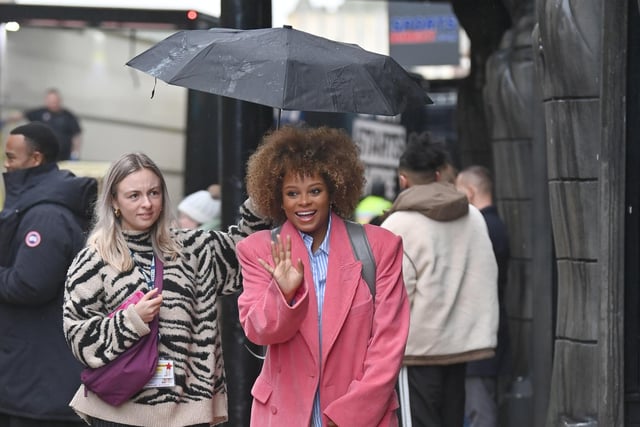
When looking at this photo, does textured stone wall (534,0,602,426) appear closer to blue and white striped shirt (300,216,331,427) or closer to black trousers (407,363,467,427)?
black trousers (407,363,467,427)

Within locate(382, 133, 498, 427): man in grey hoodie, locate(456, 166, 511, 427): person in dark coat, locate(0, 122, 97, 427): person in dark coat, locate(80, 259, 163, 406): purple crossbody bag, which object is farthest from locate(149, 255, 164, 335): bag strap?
locate(456, 166, 511, 427): person in dark coat

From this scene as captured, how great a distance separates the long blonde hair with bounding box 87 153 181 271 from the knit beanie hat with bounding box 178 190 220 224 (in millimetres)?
4126

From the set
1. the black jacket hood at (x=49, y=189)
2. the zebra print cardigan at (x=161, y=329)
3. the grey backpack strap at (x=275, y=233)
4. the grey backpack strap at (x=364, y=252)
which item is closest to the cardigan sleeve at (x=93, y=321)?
the zebra print cardigan at (x=161, y=329)

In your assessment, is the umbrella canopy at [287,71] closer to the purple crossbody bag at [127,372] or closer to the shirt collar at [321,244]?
the shirt collar at [321,244]

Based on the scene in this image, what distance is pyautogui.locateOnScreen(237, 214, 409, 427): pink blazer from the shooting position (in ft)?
16.4

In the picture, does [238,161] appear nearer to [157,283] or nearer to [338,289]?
[157,283]

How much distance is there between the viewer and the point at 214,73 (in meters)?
5.34

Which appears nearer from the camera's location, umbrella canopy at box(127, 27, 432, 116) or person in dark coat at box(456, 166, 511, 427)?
umbrella canopy at box(127, 27, 432, 116)

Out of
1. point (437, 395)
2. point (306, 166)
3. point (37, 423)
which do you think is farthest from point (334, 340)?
point (437, 395)

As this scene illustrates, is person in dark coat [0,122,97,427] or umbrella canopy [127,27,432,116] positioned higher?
umbrella canopy [127,27,432,116]

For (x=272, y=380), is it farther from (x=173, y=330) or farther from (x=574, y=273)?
(x=574, y=273)

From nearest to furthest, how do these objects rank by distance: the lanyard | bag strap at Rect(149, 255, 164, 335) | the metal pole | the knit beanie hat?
bag strap at Rect(149, 255, 164, 335) → the lanyard → the metal pole → the knit beanie hat

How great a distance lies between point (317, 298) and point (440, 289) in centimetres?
250

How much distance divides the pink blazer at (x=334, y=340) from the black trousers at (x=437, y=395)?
238cm
